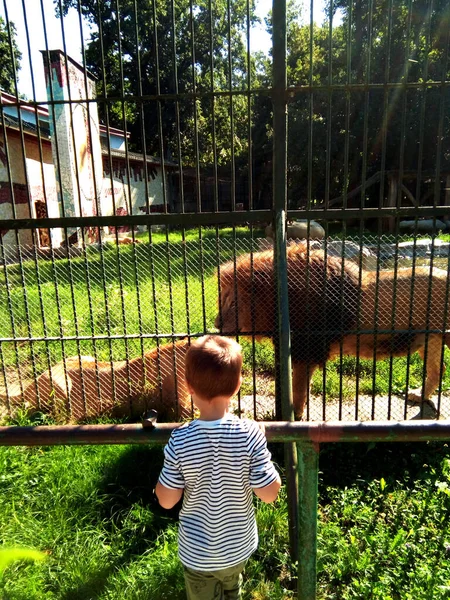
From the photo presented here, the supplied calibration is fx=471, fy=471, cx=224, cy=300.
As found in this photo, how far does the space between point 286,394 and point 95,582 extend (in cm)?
159

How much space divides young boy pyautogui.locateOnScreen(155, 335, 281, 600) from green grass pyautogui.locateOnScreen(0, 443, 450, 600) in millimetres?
1039

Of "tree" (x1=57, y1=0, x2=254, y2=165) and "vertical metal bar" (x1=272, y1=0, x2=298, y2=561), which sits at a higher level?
"tree" (x1=57, y1=0, x2=254, y2=165)

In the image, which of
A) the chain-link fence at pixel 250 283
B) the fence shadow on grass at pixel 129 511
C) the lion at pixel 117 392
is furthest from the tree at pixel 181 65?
the fence shadow on grass at pixel 129 511

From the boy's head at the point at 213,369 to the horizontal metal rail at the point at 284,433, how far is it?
0.74 feet

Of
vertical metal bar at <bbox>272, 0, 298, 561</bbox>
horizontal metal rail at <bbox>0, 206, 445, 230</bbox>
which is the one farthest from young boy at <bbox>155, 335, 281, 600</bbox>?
horizontal metal rail at <bbox>0, 206, 445, 230</bbox>

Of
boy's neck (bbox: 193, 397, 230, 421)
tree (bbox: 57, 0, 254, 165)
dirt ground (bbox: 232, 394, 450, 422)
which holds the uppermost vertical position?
tree (bbox: 57, 0, 254, 165)

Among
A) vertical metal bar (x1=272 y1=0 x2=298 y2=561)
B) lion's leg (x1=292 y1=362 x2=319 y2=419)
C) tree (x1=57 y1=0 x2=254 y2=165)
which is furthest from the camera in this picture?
tree (x1=57 y1=0 x2=254 y2=165)

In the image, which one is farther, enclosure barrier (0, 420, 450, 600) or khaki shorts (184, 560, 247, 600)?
khaki shorts (184, 560, 247, 600)

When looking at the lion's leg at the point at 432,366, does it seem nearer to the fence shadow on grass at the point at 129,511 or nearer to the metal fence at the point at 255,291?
the metal fence at the point at 255,291

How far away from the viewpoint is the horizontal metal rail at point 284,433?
70.5 inches

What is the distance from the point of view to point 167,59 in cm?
2292

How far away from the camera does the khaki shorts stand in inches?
76.0

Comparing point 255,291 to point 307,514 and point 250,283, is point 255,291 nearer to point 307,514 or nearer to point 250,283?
point 250,283

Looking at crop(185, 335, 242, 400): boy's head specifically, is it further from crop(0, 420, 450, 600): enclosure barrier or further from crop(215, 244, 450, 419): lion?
crop(215, 244, 450, 419): lion
